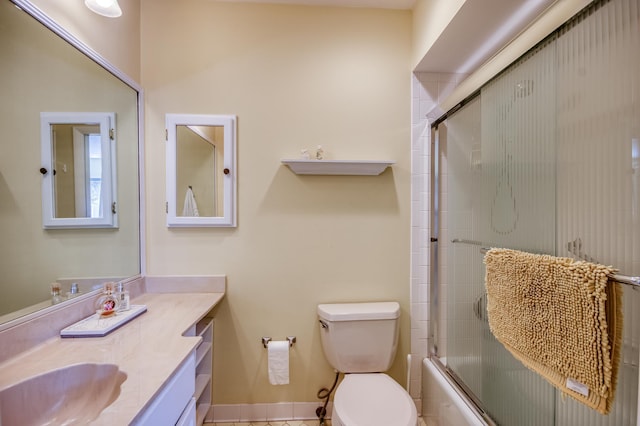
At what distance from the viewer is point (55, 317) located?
3.26ft

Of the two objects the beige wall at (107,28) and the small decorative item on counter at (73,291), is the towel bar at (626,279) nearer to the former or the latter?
the small decorative item on counter at (73,291)

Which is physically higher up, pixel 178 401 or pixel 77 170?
pixel 77 170

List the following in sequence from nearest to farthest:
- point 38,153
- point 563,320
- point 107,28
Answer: point 563,320 → point 38,153 → point 107,28

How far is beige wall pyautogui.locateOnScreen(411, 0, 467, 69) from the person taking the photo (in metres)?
1.18

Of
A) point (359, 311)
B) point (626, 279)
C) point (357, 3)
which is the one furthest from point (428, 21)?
point (359, 311)

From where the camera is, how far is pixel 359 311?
142 cm

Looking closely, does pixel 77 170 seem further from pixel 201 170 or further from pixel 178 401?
pixel 178 401

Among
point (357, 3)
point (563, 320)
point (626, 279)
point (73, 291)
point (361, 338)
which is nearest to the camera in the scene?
point (626, 279)

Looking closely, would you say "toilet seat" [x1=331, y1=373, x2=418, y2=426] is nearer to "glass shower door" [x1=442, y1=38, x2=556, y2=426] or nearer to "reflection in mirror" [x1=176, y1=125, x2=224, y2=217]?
"glass shower door" [x1=442, y1=38, x2=556, y2=426]

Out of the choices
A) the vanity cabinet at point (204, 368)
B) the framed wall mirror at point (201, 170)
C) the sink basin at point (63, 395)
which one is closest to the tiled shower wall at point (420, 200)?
the framed wall mirror at point (201, 170)

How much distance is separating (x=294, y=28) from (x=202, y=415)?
2.34 meters

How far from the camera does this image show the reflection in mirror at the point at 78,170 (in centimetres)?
104

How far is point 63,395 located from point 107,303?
16.9 inches

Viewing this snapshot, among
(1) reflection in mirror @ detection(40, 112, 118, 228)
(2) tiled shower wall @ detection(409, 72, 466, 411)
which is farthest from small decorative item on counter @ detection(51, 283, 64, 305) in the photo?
(2) tiled shower wall @ detection(409, 72, 466, 411)
